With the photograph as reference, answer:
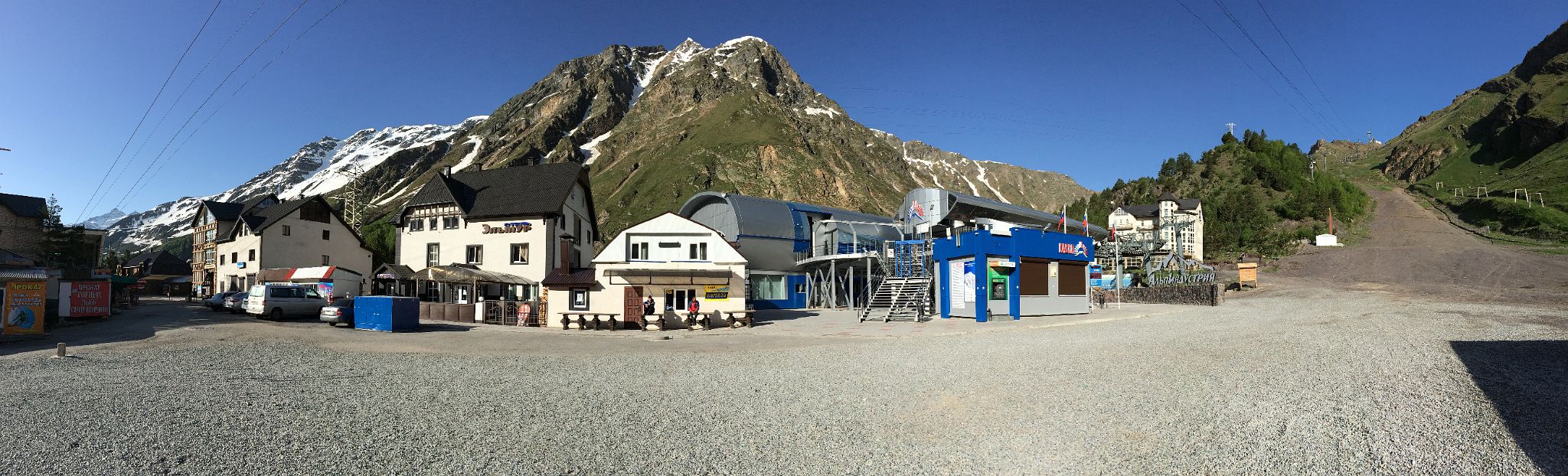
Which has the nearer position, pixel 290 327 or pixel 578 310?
pixel 290 327

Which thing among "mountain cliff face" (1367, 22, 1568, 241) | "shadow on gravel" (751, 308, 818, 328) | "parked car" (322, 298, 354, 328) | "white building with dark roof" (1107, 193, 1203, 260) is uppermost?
"mountain cliff face" (1367, 22, 1568, 241)

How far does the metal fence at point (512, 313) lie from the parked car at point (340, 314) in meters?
5.73

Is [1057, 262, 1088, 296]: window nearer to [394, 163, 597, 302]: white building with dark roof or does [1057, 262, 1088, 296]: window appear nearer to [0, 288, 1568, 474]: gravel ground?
[0, 288, 1568, 474]: gravel ground

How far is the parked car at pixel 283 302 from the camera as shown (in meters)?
29.5

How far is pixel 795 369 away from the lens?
13.6 meters

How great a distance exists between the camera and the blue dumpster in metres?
24.8

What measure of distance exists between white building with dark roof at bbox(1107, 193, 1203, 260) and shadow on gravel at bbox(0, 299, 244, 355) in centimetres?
8345

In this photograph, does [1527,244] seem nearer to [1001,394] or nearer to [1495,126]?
[1001,394]

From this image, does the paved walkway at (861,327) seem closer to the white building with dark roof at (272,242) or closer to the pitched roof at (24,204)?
the white building with dark roof at (272,242)

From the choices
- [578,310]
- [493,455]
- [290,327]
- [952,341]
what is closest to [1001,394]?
[493,455]

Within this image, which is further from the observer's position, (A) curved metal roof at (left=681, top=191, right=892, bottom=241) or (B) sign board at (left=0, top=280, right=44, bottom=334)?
(A) curved metal roof at (left=681, top=191, right=892, bottom=241)

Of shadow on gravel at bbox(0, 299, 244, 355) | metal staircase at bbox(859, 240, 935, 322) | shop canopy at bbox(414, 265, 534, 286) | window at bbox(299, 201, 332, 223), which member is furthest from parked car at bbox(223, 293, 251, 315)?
metal staircase at bbox(859, 240, 935, 322)

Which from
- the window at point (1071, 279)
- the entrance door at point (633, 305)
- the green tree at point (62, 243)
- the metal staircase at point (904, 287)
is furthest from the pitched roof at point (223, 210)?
the window at point (1071, 279)

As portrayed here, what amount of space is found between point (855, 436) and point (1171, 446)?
3.57 meters
